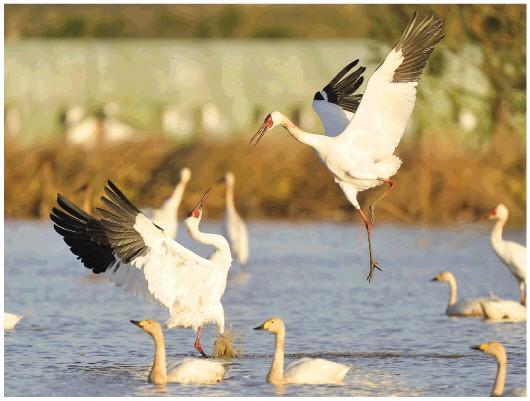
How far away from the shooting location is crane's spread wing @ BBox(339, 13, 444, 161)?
394 inches

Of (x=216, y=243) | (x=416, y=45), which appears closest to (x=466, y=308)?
(x=416, y=45)

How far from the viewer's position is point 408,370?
9.62 metres

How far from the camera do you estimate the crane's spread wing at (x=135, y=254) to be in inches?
369

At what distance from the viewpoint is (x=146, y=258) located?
373 inches

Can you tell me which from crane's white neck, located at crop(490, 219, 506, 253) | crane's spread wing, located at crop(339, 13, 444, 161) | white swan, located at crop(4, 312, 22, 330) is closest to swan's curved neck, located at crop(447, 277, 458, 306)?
crane's white neck, located at crop(490, 219, 506, 253)

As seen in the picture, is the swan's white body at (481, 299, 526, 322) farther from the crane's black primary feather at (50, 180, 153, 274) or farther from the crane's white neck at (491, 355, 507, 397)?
the crane's black primary feather at (50, 180, 153, 274)

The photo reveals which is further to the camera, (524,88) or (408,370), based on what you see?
(524,88)

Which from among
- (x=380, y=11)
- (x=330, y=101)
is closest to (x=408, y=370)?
(x=330, y=101)

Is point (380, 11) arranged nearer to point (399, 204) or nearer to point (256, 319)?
point (399, 204)

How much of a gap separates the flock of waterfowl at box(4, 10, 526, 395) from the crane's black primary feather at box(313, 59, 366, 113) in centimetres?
2

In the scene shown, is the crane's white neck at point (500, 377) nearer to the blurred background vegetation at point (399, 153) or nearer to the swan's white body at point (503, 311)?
the swan's white body at point (503, 311)

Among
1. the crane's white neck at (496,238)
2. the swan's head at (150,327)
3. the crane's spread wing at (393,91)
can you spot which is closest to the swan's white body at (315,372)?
the swan's head at (150,327)

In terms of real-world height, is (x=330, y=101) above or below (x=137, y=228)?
above

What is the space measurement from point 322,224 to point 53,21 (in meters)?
23.4
